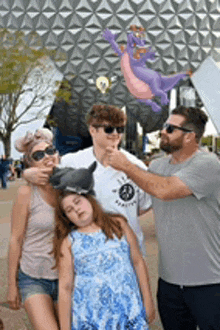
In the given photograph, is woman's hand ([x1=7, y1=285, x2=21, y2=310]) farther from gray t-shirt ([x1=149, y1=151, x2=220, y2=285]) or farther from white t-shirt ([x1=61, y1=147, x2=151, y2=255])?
gray t-shirt ([x1=149, y1=151, x2=220, y2=285])

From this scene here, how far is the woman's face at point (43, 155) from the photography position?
8.44 ft

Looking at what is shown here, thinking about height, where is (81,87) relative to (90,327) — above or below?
above

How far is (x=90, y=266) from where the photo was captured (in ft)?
7.19

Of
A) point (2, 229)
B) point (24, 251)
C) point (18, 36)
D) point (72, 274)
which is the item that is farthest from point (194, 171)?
point (18, 36)

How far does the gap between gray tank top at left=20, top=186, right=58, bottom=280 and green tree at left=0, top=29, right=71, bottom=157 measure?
45.0 feet

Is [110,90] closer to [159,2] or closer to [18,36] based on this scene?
[159,2]

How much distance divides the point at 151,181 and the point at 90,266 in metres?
0.54

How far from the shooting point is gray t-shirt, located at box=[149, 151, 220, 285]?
241 centimetres

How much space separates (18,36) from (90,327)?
18.8 metres

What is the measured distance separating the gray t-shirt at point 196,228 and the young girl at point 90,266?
32 centimetres

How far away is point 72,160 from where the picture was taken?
9.74 ft

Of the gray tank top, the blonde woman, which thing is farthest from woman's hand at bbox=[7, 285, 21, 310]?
the gray tank top

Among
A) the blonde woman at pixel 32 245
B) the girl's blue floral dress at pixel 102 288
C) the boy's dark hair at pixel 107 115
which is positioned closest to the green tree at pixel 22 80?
the boy's dark hair at pixel 107 115

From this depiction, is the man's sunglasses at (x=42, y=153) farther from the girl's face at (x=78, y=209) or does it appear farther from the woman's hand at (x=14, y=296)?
the woman's hand at (x=14, y=296)
